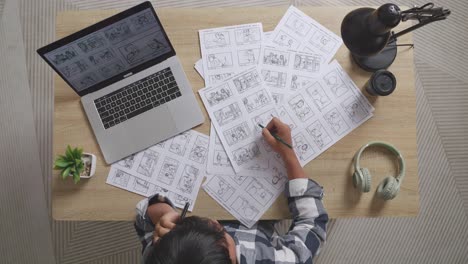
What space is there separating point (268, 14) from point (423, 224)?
108 cm

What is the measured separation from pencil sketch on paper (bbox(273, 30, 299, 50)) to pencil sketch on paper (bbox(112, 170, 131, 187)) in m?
0.52

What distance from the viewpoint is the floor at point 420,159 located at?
151cm

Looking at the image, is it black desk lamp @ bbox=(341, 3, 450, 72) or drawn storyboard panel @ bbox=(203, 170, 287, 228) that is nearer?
black desk lamp @ bbox=(341, 3, 450, 72)

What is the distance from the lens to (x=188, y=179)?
0.98 meters

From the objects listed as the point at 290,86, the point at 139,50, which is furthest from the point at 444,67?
the point at 139,50

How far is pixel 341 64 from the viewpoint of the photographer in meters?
1.01

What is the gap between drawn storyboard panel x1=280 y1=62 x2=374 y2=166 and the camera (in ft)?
3.23

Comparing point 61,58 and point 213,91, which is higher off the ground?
point 61,58

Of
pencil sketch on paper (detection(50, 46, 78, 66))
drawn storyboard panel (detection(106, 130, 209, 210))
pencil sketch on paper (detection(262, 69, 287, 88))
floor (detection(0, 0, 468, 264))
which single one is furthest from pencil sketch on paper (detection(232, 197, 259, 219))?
floor (detection(0, 0, 468, 264))

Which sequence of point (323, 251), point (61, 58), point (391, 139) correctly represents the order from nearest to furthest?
point (61, 58), point (391, 139), point (323, 251)

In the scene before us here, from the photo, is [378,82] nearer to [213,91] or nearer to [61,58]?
[213,91]

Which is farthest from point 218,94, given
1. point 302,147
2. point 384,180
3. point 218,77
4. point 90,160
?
point 384,180

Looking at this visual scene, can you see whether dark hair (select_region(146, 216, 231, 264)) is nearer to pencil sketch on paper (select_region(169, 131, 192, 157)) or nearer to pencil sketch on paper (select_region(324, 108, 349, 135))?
pencil sketch on paper (select_region(169, 131, 192, 157))

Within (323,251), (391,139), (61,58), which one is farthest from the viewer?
(323,251)
